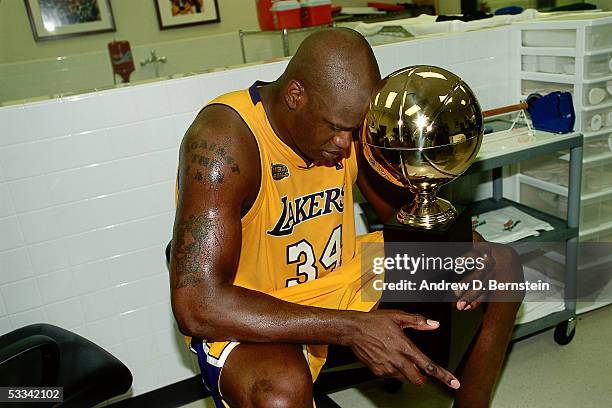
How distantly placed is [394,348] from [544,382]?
37.5 inches

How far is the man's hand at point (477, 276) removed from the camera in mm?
1204

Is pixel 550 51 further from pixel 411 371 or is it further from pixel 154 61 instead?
pixel 154 61

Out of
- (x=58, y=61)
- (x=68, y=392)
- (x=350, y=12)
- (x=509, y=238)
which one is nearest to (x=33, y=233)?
(x=68, y=392)

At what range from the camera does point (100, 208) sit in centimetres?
160

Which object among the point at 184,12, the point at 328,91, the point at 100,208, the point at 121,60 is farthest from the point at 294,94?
the point at 184,12

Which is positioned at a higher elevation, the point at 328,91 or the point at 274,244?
the point at 328,91

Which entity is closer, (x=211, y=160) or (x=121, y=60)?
(x=211, y=160)

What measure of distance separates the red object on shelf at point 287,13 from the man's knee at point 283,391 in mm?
1611

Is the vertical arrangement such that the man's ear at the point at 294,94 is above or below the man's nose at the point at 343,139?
above

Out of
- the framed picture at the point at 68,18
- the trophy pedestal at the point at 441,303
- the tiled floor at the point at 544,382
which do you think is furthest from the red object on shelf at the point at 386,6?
the trophy pedestal at the point at 441,303

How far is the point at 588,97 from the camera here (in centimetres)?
178

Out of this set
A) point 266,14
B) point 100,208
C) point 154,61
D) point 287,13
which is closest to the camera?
point 100,208

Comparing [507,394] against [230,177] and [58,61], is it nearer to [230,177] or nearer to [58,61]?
[230,177]

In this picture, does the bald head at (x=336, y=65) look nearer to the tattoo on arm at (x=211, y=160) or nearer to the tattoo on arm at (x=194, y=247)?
the tattoo on arm at (x=211, y=160)
